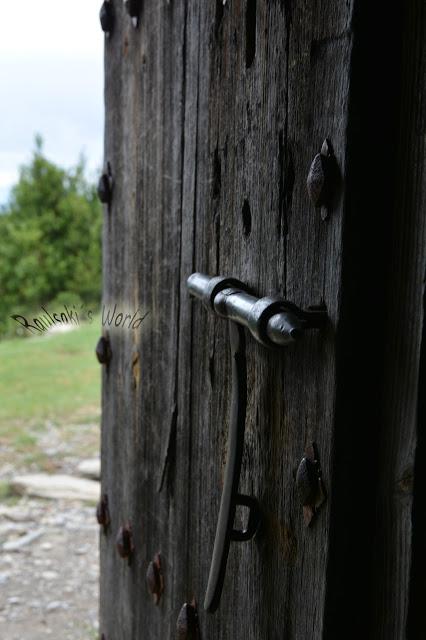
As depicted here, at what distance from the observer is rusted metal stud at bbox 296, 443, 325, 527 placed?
0.61m

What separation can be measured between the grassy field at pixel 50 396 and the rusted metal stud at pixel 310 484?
3.71 metres

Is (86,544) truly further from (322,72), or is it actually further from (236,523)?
(322,72)

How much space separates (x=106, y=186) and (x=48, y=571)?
81.3 inches

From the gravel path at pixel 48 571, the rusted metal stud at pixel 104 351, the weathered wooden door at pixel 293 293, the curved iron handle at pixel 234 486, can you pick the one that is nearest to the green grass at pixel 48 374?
the gravel path at pixel 48 571

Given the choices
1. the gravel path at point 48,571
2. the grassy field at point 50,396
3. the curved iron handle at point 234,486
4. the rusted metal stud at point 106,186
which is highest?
the rusted metal stud at point 106,186

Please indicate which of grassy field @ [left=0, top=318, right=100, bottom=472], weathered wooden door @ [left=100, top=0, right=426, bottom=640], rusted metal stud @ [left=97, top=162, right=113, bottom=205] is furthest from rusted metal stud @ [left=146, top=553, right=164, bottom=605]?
grassy field @ [left=0, top=318, right=100, bottom=472]

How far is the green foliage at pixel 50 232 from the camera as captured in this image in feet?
6.63

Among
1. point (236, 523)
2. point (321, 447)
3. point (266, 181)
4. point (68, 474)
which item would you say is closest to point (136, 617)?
point (236, 523)

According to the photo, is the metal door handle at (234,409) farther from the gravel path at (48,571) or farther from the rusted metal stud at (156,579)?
the gravel path at (48,571)

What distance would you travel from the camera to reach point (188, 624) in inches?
36.5

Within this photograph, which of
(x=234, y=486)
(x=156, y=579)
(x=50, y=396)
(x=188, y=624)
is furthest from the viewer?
(x=50, y=396)

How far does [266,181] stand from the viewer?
712mm

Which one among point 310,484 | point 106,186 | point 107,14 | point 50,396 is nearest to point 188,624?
point 310,484

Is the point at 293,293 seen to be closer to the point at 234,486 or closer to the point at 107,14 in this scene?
the point at 234,486
